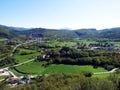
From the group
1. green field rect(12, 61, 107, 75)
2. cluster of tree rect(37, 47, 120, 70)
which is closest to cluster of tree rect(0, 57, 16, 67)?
green field rect(12, 61, 107, 75)

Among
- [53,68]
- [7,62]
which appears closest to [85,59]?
[53,68]

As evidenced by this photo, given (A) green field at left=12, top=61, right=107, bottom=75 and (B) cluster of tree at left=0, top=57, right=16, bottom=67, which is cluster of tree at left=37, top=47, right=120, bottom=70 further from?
(B) cluster of tree at left=0, top=57, right=16, bottom=67

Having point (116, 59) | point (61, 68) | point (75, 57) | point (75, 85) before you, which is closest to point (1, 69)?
point (61, 68)

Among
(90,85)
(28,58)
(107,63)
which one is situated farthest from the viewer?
(28,58)

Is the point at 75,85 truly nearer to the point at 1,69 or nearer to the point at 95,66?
the point at 95,66

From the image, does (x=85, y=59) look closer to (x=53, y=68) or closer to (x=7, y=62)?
(x=53, y=68)

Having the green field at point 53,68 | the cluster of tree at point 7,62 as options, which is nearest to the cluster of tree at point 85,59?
the green field at point 53,68

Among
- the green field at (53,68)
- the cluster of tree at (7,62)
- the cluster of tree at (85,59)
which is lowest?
the cluster of tree at (7,62)

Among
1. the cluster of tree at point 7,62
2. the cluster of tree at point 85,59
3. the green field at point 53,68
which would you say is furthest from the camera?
the cluster of tree at point 7,62

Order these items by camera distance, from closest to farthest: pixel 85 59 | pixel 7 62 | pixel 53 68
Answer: pixel 53 68
pixel 85 59
pixel 7 62

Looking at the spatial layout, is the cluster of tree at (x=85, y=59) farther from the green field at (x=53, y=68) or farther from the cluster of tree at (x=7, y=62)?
the cluster of tree at (x=7, y=62)

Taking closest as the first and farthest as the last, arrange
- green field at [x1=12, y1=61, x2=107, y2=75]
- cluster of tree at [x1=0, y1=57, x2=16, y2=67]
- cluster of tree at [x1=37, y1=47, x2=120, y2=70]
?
green field at [x1=12, y1=61, x2=107, y2=75] → cluster of tree at [x1=37, y1=47, x2=120, y2=70] → cluster of tree at [x1=0, y1=57, x2=16, y2=67]
